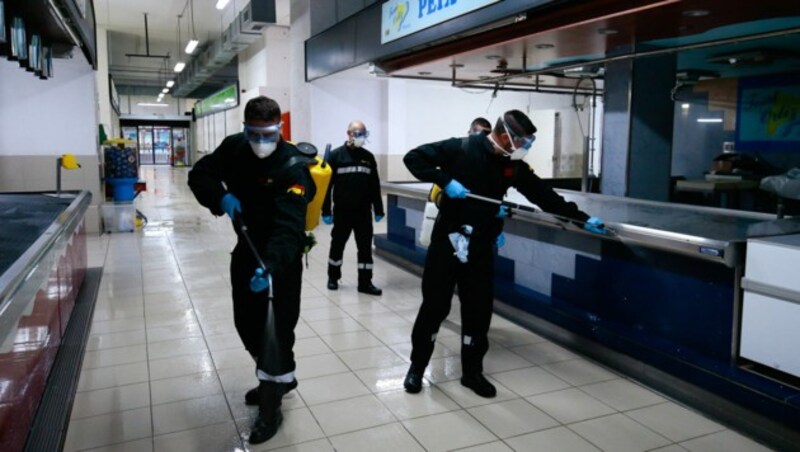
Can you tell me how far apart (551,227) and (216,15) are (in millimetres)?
10847

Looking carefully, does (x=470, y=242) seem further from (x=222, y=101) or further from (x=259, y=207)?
(x=222, y=101)

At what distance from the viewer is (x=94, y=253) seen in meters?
6.80

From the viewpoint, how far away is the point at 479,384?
10.3 feet

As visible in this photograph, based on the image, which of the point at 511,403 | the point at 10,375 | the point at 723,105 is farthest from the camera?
the point at 723,105

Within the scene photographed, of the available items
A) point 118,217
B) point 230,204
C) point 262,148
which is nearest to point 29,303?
point 230,204

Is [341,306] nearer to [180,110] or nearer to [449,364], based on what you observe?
[449,364]

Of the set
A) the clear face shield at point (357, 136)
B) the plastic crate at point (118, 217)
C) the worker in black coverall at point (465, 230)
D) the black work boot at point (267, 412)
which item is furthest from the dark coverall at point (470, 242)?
the plastic crate at point (118, 217)

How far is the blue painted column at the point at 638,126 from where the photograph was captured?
4918 millimetres

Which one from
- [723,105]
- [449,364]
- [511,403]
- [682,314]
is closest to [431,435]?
[511,403]

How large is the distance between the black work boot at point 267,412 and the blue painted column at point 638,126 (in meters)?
3.57

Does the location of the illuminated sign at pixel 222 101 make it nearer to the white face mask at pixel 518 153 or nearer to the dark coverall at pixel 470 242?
the dark coverall at pixel 470 242

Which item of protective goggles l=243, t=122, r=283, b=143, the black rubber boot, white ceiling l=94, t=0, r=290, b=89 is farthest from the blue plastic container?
protective goggles l=243, t=122, r=283, b=143

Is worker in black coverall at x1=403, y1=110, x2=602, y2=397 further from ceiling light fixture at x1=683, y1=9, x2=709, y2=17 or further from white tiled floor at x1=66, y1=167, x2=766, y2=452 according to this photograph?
ceiling light fixture at x1=683, y1=9, x2=709, y2=17

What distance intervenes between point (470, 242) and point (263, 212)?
1045 millimetres
